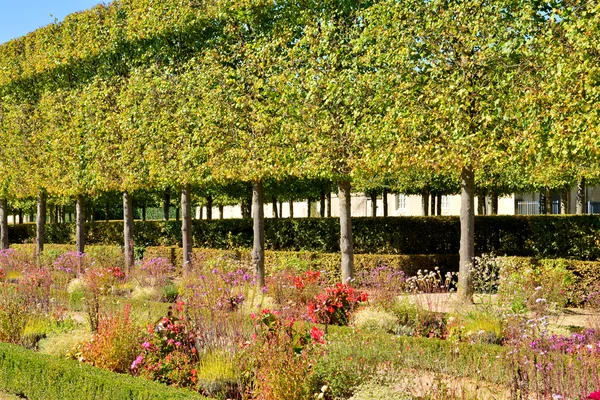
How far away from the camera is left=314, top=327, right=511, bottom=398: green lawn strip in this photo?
244 inches

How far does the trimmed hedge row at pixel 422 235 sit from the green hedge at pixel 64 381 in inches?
421

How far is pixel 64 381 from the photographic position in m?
6.83

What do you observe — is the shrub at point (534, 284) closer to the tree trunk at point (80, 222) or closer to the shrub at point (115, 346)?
the shrub at point (115, 346)

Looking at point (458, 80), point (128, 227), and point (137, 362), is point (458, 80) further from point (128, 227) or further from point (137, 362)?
point (128, 227)

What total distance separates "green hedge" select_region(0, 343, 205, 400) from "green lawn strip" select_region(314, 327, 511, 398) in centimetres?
132

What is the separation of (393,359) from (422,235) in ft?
34.9

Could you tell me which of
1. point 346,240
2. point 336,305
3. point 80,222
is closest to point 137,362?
point 336,305

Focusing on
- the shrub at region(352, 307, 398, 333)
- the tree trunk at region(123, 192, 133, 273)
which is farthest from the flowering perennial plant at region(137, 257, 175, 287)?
the shrub at region(352, 307, 398, 333)

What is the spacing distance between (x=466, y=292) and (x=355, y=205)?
109 feet

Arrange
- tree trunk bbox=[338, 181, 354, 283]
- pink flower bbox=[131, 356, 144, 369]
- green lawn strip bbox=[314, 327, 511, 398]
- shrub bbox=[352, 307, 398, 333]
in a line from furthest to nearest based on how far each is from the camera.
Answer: tree trunk bbox=[338, 181, 354, 283], shrub bbox=[352, 307, 398, 333], pink flower bbox=[131, 356, 144, 369], green lawn strip bbox=[314, 327, 511, 398]

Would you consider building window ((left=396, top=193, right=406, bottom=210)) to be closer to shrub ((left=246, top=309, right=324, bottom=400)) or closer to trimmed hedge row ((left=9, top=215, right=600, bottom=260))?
trimmed hedge row ((left=9, top=215, right=600, bottom=260))

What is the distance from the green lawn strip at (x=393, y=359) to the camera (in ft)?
20.3

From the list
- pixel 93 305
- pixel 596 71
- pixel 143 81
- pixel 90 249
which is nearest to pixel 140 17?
pixel 143 81

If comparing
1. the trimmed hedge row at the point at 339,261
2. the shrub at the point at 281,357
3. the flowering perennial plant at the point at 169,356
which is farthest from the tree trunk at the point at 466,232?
the flowering perennial plant at the point at 169,356
